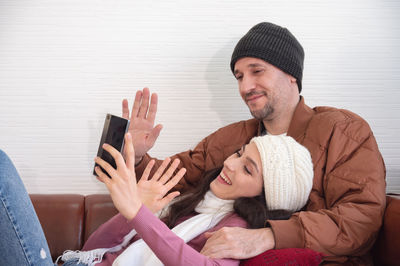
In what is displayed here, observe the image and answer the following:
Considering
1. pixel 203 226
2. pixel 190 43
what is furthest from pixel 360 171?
pixel 190 43

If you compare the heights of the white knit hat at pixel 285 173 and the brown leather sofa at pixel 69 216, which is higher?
the white knit hat at pixel 285 173

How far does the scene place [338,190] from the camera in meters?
1.29

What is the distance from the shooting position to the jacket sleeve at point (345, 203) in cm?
116

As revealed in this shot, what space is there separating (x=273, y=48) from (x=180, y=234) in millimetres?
A: 915

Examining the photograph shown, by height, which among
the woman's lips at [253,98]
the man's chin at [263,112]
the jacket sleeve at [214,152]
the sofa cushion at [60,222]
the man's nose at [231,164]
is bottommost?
the sofa cushion at [60,222]

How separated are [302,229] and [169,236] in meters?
0.48

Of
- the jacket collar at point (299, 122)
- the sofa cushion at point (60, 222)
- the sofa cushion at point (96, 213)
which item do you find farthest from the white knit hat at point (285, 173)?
the sofa cushion at point (60, 222)

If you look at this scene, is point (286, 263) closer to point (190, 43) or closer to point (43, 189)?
point (190, 43)

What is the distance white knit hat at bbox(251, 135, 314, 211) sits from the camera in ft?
4.05

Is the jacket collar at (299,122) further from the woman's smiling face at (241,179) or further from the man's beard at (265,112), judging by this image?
the woman's smiling face at (241,179)

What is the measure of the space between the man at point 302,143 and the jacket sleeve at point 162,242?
0.41ft

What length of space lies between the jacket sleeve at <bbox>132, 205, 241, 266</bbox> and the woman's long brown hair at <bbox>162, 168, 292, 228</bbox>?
30 cm

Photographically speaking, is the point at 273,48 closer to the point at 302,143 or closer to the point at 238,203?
the point at 302,143

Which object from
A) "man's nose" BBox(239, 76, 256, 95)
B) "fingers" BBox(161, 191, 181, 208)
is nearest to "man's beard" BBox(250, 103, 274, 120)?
"man's nose" BBox(239, 76, 256, 95)
